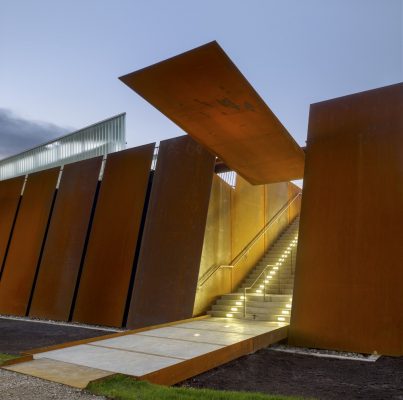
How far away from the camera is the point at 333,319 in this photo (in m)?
7.28

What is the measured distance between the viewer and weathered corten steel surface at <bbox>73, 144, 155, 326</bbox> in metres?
10.5

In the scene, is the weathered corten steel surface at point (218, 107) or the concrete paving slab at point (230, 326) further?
A: the concrete paving slab at point (230, 326)

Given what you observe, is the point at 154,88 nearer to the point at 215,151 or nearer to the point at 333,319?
the point at 215,151

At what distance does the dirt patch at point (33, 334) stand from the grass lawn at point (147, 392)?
11.3ft

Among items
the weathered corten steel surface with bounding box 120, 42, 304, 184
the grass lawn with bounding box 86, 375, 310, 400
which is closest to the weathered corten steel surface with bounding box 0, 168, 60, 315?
the weathered corten steel surface with bounding box 120, 42, 304, 184

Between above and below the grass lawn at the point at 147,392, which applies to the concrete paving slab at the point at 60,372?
below

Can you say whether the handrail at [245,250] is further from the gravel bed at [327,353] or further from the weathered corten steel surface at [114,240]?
Answer: the gravel bed at [327,353]

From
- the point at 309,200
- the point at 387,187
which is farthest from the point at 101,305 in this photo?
the point at 387,187

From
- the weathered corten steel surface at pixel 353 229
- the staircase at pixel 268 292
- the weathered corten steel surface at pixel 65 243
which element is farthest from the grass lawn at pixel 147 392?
the weathered corten steel surface at pixel 65 243

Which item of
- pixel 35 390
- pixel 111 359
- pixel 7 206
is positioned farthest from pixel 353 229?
pixel 7 206

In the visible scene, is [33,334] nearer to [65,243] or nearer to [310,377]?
[65,243]

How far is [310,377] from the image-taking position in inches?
→ 217

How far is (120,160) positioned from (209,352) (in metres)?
7.57

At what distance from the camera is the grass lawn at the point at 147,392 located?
3.96 m
